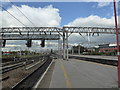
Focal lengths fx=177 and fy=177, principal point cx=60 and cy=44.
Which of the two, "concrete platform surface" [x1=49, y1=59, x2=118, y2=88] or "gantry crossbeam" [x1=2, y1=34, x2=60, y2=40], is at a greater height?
"gantry crossbeam" [x1=2, y1=34, x2=60, y2=40]

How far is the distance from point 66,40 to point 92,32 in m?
7.52

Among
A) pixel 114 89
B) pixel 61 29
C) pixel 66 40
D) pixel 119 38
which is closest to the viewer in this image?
pixel 119 38

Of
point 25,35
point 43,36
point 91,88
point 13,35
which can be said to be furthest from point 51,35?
point 91,88

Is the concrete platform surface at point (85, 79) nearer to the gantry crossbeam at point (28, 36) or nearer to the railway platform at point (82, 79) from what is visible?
the railway platform at point (82, 79)

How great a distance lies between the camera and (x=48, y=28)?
4816cm

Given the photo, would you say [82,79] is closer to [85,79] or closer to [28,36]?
[85,79]

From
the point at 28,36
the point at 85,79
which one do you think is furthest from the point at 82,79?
the point at 28,36

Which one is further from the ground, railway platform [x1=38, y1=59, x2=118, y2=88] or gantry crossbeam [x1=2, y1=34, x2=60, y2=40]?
gantry crossbeam [x1=2, y1=34, x2=60, y2=40]

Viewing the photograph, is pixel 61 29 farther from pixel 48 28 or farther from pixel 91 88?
pixel 91 88

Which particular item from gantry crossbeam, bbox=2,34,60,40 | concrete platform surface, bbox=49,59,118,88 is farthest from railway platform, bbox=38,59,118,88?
gantry crossbeam, bbox=2,34,60,40

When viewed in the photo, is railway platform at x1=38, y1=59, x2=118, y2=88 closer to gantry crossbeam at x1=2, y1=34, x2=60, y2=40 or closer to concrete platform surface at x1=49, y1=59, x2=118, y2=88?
concrete platform surface at x1=49, y1=59, x2=118, y2=88

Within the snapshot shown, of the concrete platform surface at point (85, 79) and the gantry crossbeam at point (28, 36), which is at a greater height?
the gantry crossbeam at point (28, 36)

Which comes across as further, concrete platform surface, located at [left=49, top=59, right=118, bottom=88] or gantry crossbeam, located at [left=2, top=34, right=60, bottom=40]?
gantry crossbeam, located at [left=2, top=34, right=60, bottom=40]

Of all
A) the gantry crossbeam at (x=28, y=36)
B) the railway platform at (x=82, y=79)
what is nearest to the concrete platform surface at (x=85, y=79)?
the railway platform at (x=82, y=79)
